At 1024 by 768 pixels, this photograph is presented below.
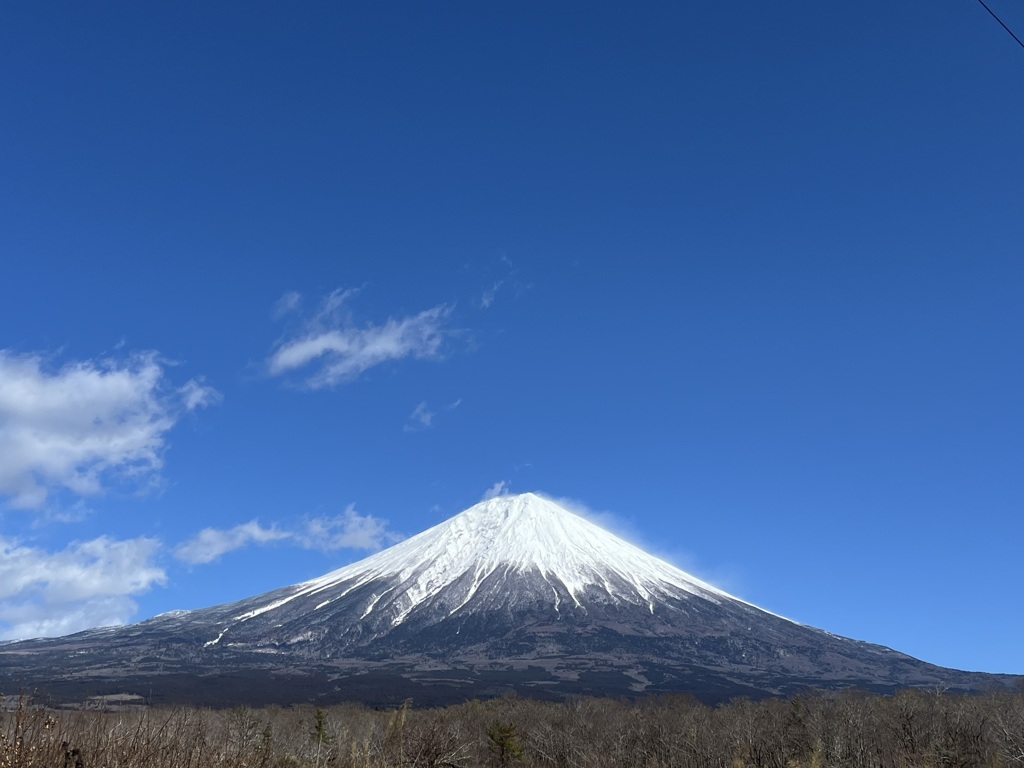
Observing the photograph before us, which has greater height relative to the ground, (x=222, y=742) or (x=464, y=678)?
(x=222, y=742)

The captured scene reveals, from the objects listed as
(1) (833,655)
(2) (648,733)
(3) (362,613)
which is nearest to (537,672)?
(3) (362,613)

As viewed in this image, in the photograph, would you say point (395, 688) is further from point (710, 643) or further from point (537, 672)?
point (710, 643)

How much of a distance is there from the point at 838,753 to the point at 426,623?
15907cm

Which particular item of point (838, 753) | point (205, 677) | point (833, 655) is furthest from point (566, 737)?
point (833, 655)

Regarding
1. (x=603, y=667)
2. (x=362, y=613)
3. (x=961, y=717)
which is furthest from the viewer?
(x=362, y=613)

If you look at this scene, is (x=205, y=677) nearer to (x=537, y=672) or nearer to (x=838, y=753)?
(x=537, y=672)

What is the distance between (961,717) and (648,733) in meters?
19.7

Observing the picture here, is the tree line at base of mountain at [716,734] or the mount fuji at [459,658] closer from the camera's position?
the tree line at base of mountain at [716,734]

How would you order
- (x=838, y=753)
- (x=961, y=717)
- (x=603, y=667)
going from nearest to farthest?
(x=838, y=753) → (x=961, y=717) → (x=603, y=667)

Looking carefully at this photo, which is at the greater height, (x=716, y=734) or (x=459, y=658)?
(x=716, y=734)

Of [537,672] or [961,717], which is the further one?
[537,672]

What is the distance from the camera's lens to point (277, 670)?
148 metres

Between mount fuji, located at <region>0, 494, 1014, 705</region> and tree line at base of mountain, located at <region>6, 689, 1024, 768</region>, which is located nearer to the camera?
tree line at base of mountain, located at <region>6, 689, 1024, 768</region>

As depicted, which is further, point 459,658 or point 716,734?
point 459,658
